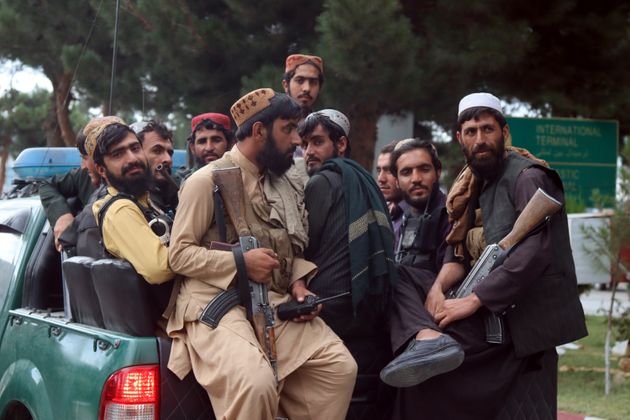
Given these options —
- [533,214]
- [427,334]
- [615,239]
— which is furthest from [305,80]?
[615,239]

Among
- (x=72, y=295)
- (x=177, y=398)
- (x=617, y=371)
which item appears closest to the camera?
(x=177, y=398)

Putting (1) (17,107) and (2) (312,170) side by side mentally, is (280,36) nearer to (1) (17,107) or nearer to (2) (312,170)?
(2) (312,170)

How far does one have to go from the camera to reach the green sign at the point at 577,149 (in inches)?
390

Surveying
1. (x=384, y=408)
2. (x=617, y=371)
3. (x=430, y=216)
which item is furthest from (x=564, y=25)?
(x=384, y=408)

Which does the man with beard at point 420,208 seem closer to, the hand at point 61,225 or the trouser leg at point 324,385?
the trouser leg at point 324,385

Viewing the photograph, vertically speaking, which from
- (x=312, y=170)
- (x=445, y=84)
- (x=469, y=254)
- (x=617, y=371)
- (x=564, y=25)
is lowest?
(x=617, y=371)

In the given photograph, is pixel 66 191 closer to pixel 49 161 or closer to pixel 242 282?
pixel 49 161

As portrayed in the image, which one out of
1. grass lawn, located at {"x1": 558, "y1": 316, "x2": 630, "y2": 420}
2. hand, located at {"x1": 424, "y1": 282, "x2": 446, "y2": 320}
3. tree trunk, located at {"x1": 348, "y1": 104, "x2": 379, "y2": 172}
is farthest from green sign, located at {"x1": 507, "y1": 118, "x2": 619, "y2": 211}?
hand, located at {"x1": 424, "y1": 282, "x2": 446, "y2": 320}

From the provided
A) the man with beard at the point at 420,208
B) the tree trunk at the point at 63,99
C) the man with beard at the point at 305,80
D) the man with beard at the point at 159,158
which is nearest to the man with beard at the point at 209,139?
the man with beard at the point at 159,158

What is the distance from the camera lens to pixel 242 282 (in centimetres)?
357

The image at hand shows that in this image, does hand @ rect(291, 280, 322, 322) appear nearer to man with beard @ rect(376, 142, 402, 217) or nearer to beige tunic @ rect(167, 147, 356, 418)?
beige tunic @ rect(167, 147, 356, 418)

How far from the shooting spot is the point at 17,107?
68.5ft

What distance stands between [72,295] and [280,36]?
257 inches

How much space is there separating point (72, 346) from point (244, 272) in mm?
814
